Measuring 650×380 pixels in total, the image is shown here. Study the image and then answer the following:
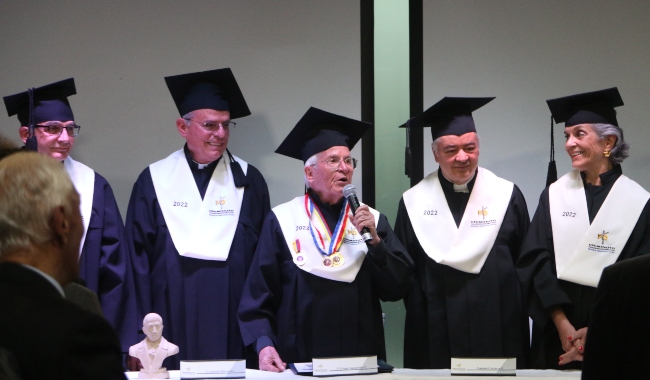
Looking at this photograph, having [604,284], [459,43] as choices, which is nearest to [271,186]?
[459,43]

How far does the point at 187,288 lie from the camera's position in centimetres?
507

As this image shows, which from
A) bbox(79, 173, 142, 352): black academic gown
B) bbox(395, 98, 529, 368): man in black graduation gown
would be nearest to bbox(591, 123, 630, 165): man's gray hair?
bbox(395, 98, 529, 368): man in black graduation gown

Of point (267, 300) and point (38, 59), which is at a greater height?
point (38, 59)

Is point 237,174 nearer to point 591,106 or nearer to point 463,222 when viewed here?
point 463,222

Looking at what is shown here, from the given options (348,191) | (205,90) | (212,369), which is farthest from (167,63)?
(212,369)

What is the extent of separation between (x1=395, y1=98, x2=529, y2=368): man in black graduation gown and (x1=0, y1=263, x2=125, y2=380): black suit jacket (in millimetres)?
3255

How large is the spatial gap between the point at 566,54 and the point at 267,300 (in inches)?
123

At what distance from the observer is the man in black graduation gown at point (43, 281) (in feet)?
5.82

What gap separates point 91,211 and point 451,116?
2.21m

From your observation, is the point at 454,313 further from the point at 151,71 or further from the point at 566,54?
the point at 151,71

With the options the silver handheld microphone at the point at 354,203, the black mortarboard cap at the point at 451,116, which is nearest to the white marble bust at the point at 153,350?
the silver handheld microphone at the point at 354,203

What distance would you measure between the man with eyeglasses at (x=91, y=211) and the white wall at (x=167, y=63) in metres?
1.13

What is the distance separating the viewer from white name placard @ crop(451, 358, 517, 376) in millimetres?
3760

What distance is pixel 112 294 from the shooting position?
16.1 feet
